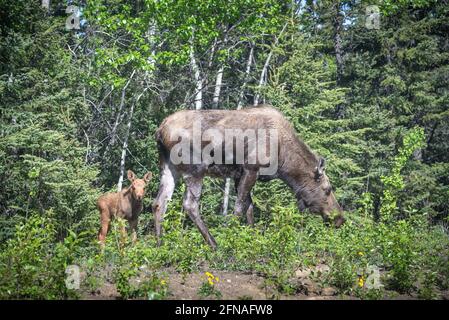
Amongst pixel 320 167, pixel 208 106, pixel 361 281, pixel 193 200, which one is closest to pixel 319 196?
pixel 320 167

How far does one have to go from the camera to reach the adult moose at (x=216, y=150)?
1023 cm

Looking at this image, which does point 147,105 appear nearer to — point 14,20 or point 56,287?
point 14,20

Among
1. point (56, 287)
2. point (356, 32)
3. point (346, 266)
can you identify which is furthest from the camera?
point (356, 32)

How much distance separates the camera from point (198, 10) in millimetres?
15039

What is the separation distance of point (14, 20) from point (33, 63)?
202 centimetres

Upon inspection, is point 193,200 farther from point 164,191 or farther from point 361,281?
point 361,281

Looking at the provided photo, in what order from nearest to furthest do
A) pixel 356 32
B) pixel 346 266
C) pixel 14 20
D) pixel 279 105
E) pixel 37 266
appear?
pixel 37 266
pixel 346 266
pixel 14 20
pixel 279 105
pixel 356 32

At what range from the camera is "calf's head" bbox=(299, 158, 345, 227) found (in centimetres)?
1186

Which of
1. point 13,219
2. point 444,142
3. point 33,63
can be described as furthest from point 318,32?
point 13,219

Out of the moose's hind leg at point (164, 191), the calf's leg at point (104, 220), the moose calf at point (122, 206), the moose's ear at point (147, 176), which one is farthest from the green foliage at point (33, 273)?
the moose's ear at point (147, 176)

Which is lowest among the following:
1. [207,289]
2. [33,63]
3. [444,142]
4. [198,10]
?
[207,289]

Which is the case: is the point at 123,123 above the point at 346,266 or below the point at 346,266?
above

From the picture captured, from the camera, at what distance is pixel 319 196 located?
39.2 ft

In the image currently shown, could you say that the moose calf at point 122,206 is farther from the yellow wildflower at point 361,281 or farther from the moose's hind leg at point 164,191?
the yellow wildflower at point 361,281
